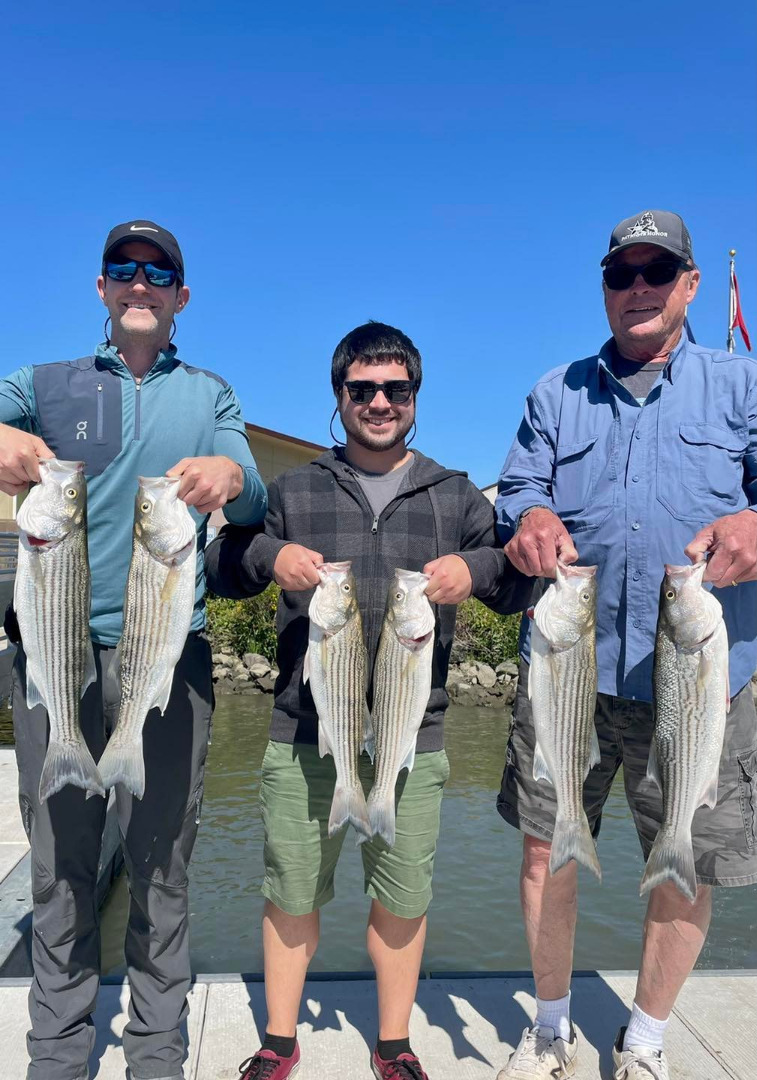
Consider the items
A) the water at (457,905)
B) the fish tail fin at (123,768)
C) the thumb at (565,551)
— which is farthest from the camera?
the water at (457,905)

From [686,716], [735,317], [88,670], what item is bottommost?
[686,716]

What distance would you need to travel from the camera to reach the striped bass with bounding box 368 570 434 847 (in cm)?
341

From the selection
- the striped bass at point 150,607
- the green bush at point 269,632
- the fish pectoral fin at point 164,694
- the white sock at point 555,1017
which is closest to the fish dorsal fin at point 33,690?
the striped bass at point 150,607

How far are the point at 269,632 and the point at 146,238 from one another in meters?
14.4

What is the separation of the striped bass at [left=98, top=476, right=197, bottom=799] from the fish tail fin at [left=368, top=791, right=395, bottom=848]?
96 cm

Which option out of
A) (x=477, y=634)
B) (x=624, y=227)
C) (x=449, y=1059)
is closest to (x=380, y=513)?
(x=624, y=227)

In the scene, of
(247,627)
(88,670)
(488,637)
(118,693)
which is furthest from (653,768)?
(247,627)

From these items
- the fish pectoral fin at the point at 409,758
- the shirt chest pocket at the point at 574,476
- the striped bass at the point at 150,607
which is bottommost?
the fish pectoral fin at the point at 409,758

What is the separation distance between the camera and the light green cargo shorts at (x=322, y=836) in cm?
359

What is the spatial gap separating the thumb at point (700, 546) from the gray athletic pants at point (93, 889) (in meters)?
2.19

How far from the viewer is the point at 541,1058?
3621 millimetres

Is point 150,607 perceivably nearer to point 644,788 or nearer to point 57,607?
point 57,607

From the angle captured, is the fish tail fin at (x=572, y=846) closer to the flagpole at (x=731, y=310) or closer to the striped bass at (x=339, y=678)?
the striped bass at (x=339, y=678)

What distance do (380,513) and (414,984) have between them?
2.13m
